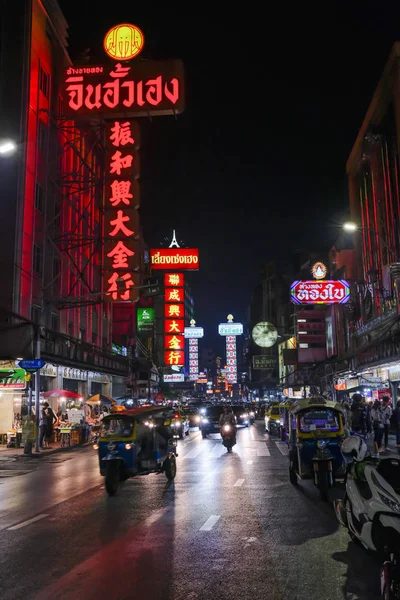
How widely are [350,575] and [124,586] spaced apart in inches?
102

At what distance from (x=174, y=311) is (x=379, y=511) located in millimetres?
57767

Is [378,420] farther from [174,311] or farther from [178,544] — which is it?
[174,311]

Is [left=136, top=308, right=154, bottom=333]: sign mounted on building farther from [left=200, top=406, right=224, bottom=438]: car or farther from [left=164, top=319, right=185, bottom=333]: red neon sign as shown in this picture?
[left=200, top=406, right=224, bottom=438]: car

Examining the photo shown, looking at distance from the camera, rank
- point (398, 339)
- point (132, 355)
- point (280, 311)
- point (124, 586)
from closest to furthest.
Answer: point (124, 586), point (398, 339), point (132, 355), point (280, 311)

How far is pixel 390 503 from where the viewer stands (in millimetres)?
5938

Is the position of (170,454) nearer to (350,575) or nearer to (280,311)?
(350,575)

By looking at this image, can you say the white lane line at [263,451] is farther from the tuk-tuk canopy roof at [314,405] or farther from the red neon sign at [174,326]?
the red neon sign at [174,326]

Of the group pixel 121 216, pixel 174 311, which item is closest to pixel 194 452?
pixel 121 216

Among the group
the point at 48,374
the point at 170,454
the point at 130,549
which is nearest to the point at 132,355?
the point at 48,374

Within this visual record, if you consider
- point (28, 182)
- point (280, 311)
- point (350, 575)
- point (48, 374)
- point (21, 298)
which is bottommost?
point (350, 575)

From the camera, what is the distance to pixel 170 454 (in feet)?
48.8

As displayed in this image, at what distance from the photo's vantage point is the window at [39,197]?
105 ft

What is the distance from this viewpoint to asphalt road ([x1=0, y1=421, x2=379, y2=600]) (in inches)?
238

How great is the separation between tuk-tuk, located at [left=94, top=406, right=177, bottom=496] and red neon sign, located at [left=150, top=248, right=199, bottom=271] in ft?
168
